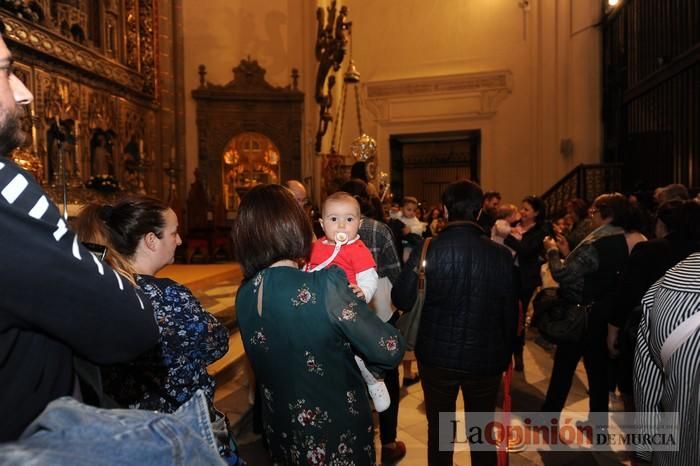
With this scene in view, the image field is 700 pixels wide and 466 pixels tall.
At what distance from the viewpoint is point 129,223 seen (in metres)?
1.73

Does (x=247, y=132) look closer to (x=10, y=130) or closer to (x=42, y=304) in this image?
(x=10, y=130)

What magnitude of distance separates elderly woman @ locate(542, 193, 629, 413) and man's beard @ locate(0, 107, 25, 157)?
3047 mm

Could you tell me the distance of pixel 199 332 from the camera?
1.56 m

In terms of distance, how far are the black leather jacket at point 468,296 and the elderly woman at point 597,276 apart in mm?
962

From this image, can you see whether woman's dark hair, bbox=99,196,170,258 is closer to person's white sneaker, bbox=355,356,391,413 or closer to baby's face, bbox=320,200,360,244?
baby's face, bbox=320,200,360,244

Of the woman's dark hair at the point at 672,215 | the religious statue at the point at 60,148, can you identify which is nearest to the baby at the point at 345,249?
the woman's dark hair at the point at 672,215

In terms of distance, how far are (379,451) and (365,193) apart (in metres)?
1.74

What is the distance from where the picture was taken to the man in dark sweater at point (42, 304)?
676mm

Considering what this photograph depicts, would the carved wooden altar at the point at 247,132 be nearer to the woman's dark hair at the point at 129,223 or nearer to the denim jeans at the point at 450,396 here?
the denim jeans at the point at 450,396

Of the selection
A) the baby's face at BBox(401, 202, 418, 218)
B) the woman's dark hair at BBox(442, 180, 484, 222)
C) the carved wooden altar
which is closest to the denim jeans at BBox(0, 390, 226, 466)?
the woman's dark hair at BBox(442, 180, 484, 222)

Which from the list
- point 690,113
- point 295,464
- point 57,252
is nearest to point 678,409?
point 295,464

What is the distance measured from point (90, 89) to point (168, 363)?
8389mm

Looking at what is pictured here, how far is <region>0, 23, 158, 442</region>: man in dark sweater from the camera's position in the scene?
0.68m

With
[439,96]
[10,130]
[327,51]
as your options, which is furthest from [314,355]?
[439,96]
